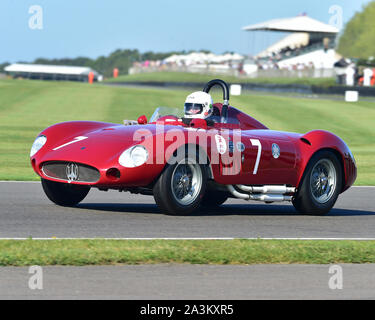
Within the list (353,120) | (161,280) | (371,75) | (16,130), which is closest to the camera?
(161,280)

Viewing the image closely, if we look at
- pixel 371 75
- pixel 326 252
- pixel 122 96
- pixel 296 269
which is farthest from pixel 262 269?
pixel 371 75

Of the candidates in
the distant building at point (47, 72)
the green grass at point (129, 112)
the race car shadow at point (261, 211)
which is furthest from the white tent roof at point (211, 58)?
the race car shadow at point (261, 211)

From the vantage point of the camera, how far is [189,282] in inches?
240

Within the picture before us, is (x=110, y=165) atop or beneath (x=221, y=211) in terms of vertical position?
atop

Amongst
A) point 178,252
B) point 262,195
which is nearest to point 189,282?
point 178,252

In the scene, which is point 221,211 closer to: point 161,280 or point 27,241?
point 27,241

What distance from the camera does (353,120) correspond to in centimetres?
3300

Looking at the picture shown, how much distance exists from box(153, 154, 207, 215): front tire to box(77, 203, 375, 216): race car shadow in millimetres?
529

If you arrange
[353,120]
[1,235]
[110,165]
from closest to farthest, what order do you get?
[1,235] → [110,165] → [353,120]

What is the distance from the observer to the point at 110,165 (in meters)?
9.16

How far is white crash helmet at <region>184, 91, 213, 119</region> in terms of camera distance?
1045 centimetres

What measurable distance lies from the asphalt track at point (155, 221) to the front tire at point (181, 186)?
138 mm
